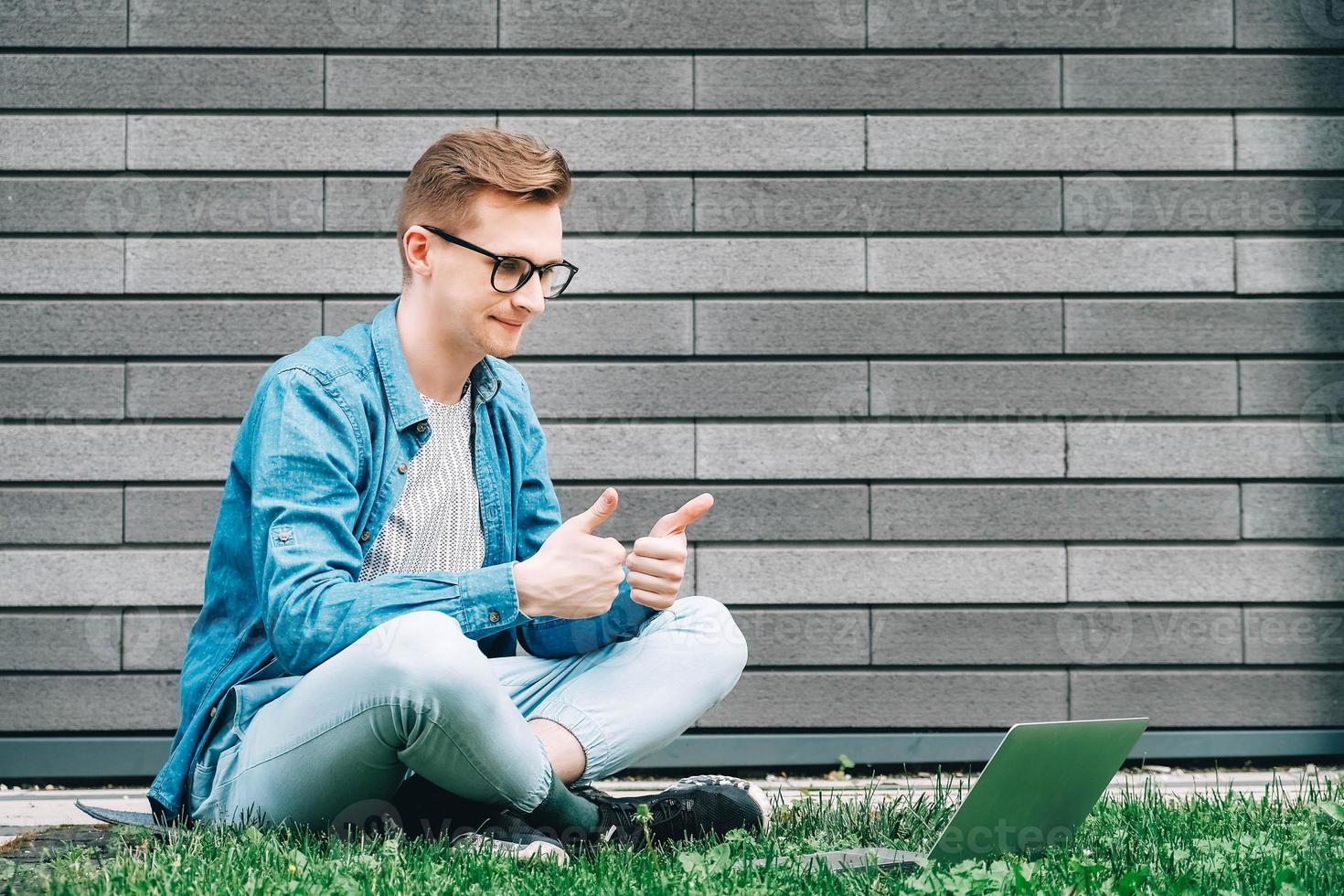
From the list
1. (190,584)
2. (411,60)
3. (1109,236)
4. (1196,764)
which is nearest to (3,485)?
(190,584)

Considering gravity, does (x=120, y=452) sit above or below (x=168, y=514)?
above

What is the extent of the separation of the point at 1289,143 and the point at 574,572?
3.55 meters

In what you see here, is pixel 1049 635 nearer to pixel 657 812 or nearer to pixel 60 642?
pixel 657 812

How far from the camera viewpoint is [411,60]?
435cm

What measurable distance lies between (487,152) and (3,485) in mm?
2763

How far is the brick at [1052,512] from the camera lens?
14.3 ft

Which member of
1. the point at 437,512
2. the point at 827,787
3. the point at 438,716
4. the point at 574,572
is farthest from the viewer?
the point at 827,787

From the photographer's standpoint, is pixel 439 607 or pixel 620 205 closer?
pixel 439 607

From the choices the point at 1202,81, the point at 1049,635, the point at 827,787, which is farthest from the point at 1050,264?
the point at 827,787

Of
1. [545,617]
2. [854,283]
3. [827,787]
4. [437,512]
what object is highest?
[854,283]

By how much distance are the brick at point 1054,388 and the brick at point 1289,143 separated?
0.76 meters

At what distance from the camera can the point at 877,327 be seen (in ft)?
14.4

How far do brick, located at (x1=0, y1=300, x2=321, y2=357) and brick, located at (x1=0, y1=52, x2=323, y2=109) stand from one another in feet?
2.36

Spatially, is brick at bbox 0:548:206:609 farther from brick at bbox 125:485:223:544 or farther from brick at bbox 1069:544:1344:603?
brick at bbox 1069:544:1344:603
